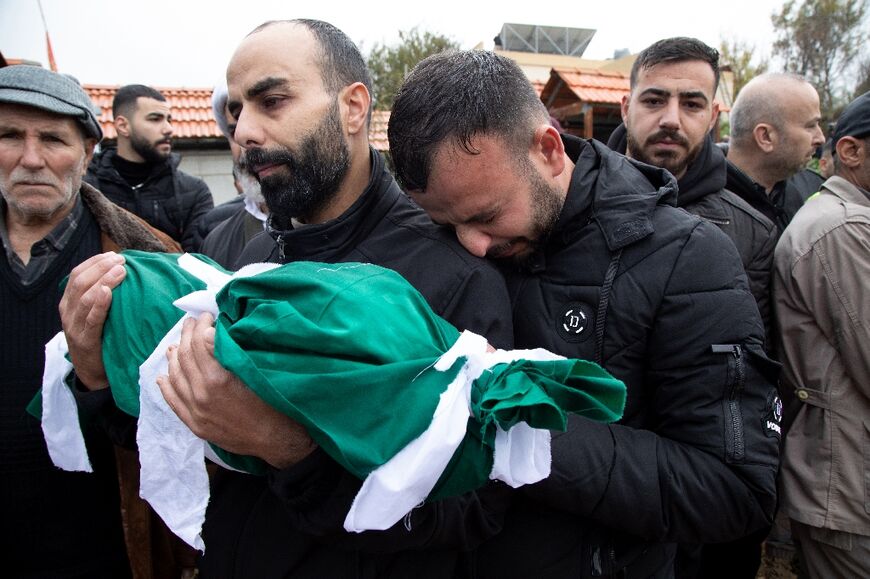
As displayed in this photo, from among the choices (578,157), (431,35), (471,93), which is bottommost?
(431,35)

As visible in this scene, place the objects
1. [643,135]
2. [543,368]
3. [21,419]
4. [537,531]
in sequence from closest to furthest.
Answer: [543,368] < [537,531] < [21,419] < [643,135]

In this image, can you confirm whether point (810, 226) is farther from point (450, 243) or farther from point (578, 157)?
point (450, 243)

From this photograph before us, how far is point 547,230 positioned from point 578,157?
1.19 feet

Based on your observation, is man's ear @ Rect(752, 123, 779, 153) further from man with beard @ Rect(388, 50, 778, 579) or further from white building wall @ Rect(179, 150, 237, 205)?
white building wall @ Rect(179, 150, 237, 205)

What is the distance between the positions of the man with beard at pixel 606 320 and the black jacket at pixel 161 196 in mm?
3936

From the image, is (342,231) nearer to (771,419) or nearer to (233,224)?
(771,419)

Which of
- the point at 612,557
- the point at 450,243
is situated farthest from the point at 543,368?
the point at 612,557

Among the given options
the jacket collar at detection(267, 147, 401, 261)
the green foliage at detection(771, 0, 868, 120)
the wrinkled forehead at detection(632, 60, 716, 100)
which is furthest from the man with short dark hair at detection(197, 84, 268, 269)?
the green foliage at detection(771, 0, 868, 120)

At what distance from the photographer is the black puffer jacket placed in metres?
1.50

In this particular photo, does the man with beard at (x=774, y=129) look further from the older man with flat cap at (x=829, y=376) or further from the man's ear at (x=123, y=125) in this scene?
the man's ear at (x=123, y=125)

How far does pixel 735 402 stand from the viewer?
1.54m

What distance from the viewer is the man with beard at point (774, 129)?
11.3 feet

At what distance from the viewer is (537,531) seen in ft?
5.31

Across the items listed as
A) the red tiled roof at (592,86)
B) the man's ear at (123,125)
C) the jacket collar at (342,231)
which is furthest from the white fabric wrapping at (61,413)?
the red tiled roof at (592,86)
